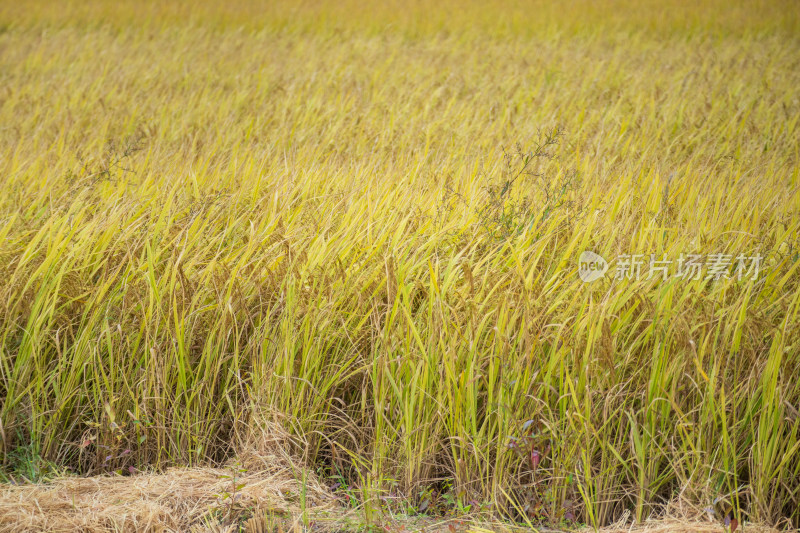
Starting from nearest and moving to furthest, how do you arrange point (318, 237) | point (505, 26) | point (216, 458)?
point (216, 458) → point (318, 237) → point (505, 26)

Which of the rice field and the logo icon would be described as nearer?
the rice field

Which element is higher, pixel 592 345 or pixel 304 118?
pixel 304 118

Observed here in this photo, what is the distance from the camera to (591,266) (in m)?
1.98

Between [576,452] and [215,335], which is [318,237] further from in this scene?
[576,452]

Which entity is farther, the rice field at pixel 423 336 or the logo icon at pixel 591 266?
the logo icon at pixel 591 266

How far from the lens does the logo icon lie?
188 centimetres

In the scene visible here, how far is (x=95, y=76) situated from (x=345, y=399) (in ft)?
17.5

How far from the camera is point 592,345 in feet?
5.30

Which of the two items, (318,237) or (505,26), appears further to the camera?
(505,26)

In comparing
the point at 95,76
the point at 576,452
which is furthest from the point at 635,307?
the point at 95,76

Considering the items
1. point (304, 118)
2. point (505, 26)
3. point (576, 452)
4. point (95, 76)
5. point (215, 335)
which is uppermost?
point (505, 26)

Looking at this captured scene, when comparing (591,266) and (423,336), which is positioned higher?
(591,266)

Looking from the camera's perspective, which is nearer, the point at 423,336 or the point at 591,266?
the point at 423,336

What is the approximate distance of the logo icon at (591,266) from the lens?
6.18ft
